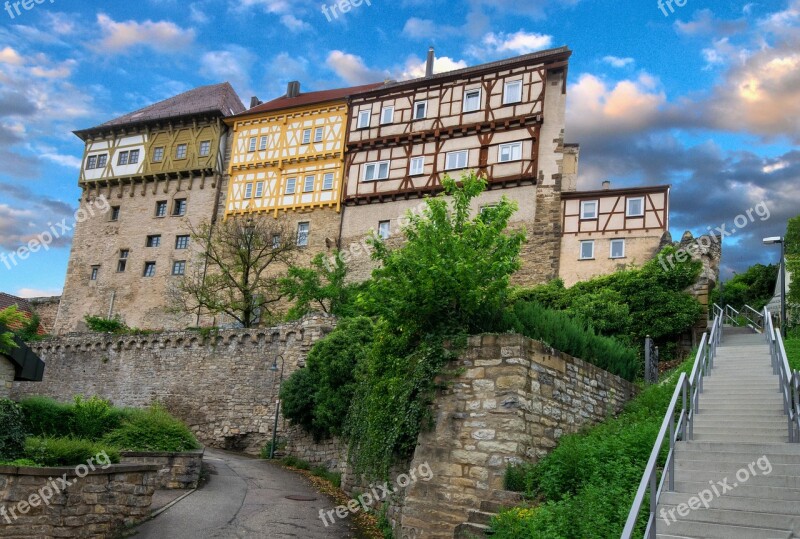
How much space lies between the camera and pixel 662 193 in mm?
32531

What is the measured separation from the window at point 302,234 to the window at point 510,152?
38.4ft

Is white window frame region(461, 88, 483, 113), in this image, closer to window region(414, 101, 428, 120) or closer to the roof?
window region(414, 101, 428, 120)

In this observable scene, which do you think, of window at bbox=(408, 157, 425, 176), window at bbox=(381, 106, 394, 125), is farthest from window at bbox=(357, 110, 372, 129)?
window at bbox=(408, 157, 425, 176)

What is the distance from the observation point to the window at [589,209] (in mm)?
33781

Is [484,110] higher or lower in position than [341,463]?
higher

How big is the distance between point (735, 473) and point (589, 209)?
25.7m

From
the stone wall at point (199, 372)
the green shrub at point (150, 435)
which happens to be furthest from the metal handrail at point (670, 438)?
the stone wall at point (199, 372)

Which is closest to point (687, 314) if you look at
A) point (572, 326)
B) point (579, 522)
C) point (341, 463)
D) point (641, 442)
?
point (572, 326)

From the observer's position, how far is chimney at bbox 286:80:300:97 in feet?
156

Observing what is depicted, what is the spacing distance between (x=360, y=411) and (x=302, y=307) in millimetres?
18920

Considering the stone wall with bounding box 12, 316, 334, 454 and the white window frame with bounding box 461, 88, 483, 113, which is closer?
the stone wall with bounding box 12, 316, 334, 454

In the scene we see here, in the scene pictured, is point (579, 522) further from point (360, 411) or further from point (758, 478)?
point (360, 411)

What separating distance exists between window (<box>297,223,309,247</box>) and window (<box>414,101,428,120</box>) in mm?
8653

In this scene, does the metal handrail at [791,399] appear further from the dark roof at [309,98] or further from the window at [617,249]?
the dark roof at [309,98]
